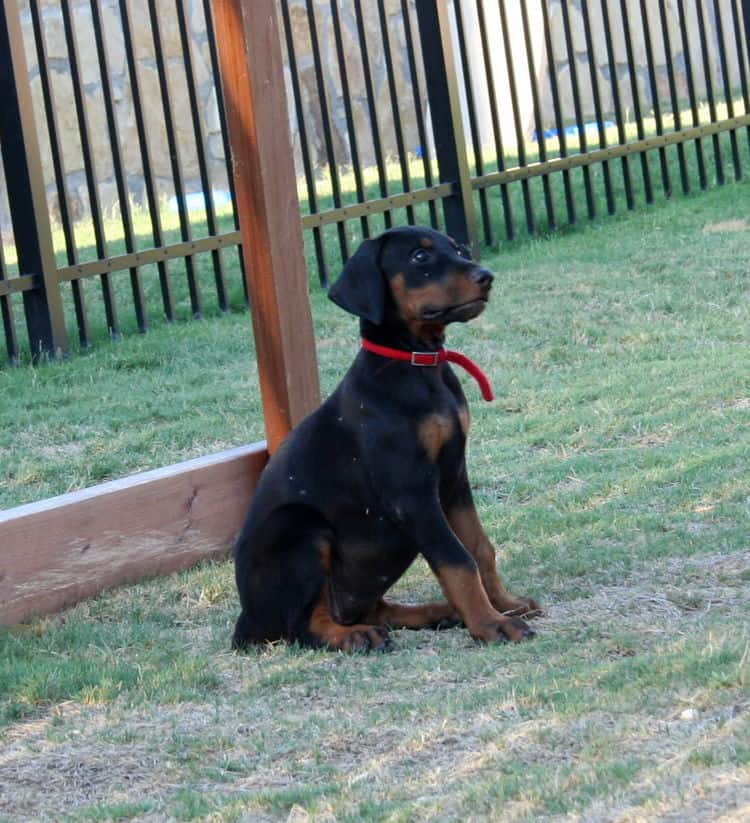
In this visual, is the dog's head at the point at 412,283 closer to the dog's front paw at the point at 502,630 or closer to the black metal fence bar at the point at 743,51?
the dog's front paw at the point at 502,630

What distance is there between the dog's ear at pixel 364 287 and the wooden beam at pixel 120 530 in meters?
1.26

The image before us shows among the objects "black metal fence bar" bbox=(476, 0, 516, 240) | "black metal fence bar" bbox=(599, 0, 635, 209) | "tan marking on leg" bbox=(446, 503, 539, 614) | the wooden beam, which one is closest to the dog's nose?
"tan marking on leg" bbox=(446, 503, 539, 614)

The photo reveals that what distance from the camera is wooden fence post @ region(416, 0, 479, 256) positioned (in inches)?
409

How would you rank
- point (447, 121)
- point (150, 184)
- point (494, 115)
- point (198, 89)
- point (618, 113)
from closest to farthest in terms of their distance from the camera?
point (150, 184)
point (447, 121)
point (494, 115)
point (618, 113)
point (198, 89)

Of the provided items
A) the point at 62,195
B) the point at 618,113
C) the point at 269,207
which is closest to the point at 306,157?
the point at 62,195

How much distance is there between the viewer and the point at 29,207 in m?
8.55

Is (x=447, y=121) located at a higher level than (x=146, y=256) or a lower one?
higher

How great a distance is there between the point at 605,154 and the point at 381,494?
7510 millimetres

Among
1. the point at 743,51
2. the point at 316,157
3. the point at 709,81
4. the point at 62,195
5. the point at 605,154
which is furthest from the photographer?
the point at 316,157

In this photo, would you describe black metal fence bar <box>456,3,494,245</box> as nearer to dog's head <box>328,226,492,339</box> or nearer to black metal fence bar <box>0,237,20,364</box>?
black metal fence bar <box>0,237,20,364</box>

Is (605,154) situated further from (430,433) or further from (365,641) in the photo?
(365,641)

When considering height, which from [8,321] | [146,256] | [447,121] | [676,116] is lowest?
[8,321]

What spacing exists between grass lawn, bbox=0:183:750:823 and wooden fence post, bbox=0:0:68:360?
0.38 m

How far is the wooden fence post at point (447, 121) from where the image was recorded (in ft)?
34.1
